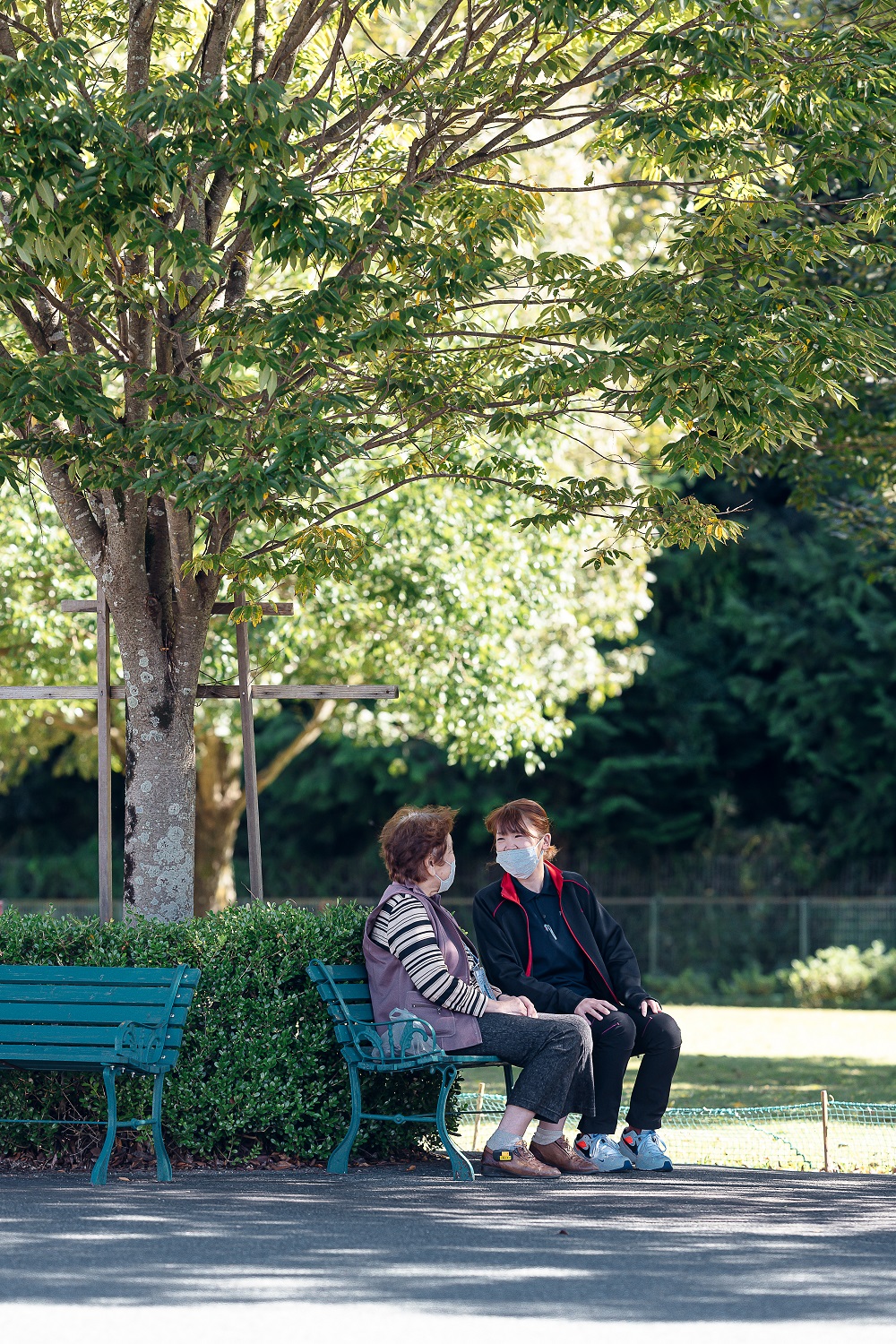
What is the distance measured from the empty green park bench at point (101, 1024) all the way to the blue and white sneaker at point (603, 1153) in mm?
1808

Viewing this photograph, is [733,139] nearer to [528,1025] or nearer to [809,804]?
[528,1025]

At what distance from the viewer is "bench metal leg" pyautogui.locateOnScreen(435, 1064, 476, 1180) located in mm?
7156

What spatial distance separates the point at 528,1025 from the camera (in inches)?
283

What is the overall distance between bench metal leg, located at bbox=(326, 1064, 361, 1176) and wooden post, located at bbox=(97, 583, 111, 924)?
1.55 m

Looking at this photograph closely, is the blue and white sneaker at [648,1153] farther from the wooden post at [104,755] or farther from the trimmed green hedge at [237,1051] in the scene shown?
the wooden post at [104,755]

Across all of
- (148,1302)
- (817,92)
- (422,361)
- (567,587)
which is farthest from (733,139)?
(567,587)

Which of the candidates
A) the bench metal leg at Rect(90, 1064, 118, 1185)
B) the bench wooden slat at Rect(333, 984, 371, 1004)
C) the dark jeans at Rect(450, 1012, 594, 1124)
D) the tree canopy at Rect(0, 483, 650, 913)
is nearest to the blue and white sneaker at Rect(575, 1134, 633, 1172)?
the dark jeans at Rect(450, 1012, 594, 1124)

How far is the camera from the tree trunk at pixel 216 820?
72.2ft

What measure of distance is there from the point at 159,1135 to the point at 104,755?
2.13 metres

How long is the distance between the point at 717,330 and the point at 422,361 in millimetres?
1679

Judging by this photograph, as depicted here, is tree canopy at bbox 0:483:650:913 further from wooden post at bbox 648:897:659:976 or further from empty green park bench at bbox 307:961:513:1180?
empty green park bench at bbox 307:961:513:1180

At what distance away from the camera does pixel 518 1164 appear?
7.25 m

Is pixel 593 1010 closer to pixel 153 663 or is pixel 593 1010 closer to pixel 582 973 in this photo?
pixel 582 973

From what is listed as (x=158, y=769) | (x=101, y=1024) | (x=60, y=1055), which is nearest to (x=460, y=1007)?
(x=101, y=1024)
